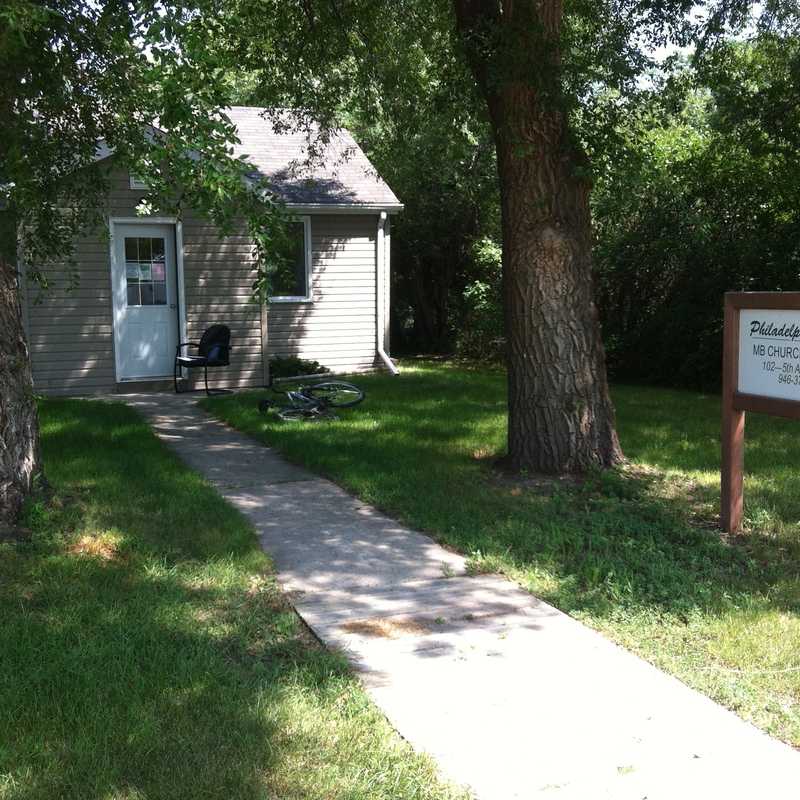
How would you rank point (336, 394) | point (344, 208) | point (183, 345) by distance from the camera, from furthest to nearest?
1. point (344, 208)
2. point (183, 345)
3. point (336, 394)

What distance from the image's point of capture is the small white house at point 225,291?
1327 centimetres

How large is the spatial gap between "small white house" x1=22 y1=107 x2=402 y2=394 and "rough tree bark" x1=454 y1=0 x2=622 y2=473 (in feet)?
19.3

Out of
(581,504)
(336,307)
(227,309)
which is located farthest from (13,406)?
(336,307)

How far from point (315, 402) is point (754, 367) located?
5.79 metres

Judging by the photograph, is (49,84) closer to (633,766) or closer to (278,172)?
(633,766)

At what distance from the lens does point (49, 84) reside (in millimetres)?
5578

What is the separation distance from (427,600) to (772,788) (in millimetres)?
2130

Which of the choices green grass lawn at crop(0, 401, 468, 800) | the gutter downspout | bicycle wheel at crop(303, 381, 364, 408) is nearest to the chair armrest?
bicycle wheel at crop(303, 381, 364, 408)

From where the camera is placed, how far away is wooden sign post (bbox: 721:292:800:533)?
5.38 meters

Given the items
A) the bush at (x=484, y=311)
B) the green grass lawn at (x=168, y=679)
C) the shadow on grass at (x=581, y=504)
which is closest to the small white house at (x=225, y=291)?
the bush at (x=484, y=311)

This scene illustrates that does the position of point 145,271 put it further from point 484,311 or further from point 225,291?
point 484,311

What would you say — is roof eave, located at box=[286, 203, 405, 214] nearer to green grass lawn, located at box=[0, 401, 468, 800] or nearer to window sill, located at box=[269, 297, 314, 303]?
window sill, located at box=[269, 297, 314, 303]

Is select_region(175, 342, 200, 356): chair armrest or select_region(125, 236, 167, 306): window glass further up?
select_region(125, 236, 167, 306): window glass

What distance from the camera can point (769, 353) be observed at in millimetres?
5551
